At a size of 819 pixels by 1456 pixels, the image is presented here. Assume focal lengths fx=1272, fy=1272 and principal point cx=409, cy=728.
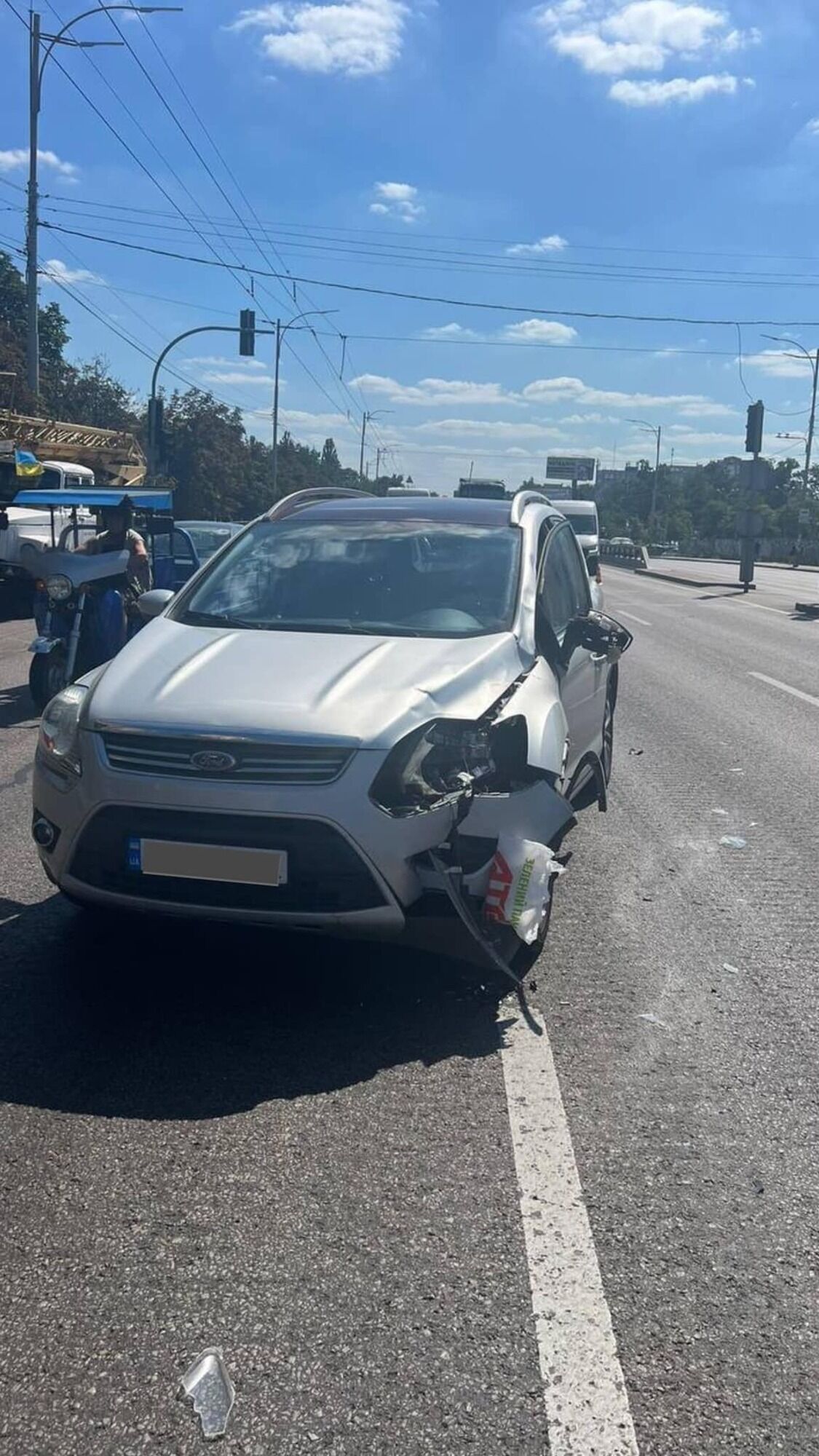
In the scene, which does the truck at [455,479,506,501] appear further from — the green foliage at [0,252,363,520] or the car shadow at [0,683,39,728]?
the car shadow at [0,683,39,728]

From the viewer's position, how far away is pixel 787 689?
42.7 feet

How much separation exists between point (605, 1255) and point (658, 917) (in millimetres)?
2605

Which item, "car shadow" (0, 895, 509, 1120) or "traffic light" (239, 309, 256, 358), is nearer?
"car shadow" (0, 895, 509, 1120)

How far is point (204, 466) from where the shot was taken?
174 feet

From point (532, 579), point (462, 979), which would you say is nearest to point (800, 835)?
point (532, 579)

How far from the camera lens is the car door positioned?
534 centimetres

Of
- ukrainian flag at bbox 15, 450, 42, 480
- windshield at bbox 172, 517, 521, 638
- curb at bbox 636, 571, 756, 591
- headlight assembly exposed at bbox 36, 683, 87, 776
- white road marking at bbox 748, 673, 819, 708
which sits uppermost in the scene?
ukrainian flag at bbox 15, 450, 42, 480

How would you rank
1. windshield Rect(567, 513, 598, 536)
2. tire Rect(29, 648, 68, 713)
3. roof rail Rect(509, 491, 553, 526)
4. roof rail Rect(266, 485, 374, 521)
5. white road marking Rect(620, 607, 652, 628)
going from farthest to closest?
windshield Rect(567, 513, 598, 536) < white road marking Rect(620, 607, 652, 628) < tire Rect(29, 648, 68, 713) < roof rail Rect(266, 485, 374, 521) < roof rail Rect(509, 491, 553, 526)

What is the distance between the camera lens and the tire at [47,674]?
9453 mm

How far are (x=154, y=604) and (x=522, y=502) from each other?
1.86 metres

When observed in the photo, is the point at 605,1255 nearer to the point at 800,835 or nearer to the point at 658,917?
the point at 658,917

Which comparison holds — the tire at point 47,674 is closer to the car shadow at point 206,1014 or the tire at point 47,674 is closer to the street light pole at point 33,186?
the car shadow at point 206,1014

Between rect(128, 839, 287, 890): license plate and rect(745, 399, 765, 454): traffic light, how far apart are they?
101 ft

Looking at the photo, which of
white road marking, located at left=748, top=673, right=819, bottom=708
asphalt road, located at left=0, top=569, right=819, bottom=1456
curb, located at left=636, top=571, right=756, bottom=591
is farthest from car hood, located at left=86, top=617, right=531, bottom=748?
curb, located at left=636, top=571, right=756, bottom=591
